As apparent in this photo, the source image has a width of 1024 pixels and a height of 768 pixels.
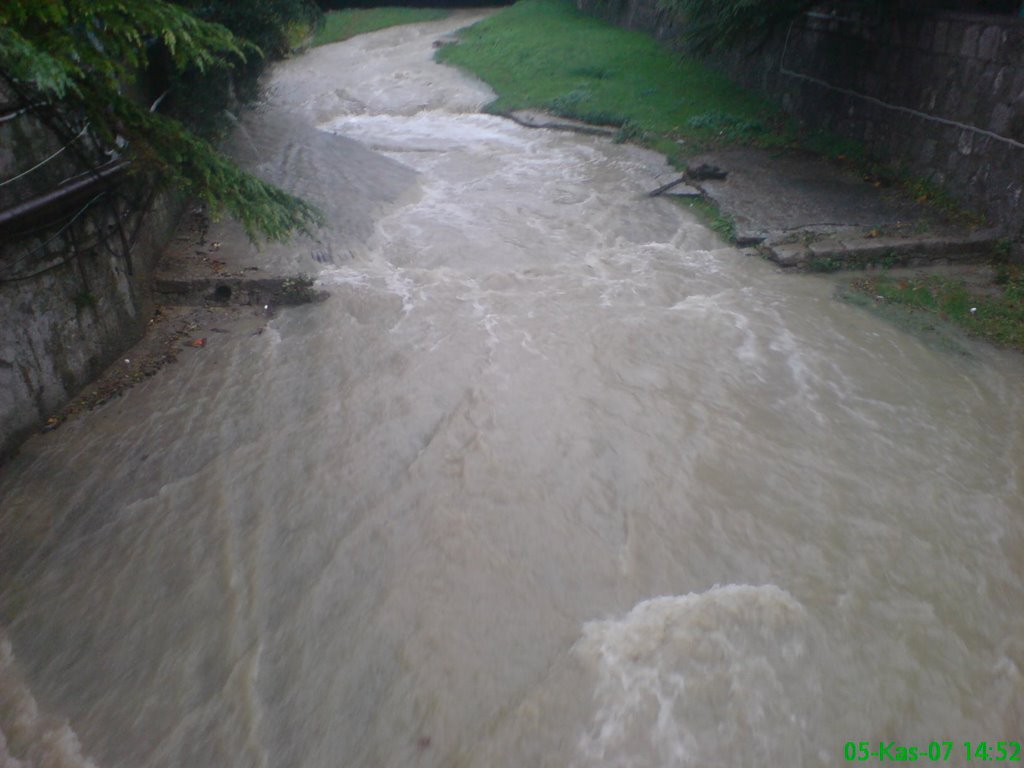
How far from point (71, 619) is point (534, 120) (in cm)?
1117

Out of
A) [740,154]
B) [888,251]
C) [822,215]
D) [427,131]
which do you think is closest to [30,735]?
[888,251]

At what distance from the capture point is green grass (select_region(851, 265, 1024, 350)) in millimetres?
6504

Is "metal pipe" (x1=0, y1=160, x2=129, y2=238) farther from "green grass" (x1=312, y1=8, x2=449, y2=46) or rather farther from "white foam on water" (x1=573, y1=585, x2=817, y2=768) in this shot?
"green grass" (x1=312, y1=8, x2=449, y2=46)

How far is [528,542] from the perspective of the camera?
4.51 metres

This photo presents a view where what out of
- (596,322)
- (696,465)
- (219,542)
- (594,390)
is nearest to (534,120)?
(596,322)

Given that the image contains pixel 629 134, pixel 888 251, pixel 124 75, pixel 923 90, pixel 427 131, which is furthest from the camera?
pixel 427 131

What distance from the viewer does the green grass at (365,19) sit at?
20.9 metres

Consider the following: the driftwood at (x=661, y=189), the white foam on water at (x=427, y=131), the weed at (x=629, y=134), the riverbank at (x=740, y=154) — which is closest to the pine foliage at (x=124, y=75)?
the riverbank at (x=740, y=154)

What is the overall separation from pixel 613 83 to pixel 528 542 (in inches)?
464

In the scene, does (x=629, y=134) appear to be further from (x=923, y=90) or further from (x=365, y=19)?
(x=365, y=19)

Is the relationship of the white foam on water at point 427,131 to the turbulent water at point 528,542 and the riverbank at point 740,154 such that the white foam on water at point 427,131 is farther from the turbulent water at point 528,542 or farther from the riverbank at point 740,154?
the turbulent water at point 528,542

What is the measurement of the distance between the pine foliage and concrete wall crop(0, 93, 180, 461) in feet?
1.26

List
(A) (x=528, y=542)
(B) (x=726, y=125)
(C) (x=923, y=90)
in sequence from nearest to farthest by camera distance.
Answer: (A) (x=528, y=542) < (C) (x=923, y=90) < (B) (x=726, y=125)

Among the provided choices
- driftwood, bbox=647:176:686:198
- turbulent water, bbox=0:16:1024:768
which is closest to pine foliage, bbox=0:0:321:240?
turbulent water, bbox=0:16:1024:768
